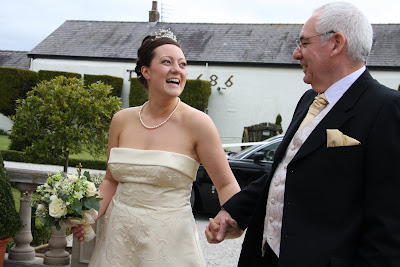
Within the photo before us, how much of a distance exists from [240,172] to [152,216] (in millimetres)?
6725

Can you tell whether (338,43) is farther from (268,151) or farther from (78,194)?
(268,151)

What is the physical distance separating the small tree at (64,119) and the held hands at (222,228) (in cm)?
557

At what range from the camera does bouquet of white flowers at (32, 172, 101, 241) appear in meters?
2.89

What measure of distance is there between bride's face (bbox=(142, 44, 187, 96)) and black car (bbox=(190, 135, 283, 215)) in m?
6.39

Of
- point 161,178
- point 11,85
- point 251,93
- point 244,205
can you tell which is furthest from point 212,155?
point 11,85

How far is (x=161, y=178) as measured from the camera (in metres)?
3.02

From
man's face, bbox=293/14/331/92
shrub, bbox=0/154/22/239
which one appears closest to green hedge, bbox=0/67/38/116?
shrub, bbox=0/154/22/239

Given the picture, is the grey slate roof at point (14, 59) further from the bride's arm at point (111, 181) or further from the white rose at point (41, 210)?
the white rose at point (41, 210)

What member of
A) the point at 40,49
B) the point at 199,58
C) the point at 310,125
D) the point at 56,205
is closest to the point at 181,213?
the point at 56,205

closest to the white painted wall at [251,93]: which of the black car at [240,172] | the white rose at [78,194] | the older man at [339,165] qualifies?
the black car at [240,172]

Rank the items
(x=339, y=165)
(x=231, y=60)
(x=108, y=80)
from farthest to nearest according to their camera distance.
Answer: (x=108, y=80) < (x=231, y=60) < (x=339, y=165)

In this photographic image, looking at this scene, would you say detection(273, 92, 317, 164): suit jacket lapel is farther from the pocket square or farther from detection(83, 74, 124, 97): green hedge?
detection(83, 74, 124, 97): green hedge

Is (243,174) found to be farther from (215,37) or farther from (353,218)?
(215,37)

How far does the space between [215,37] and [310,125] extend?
3104cm
